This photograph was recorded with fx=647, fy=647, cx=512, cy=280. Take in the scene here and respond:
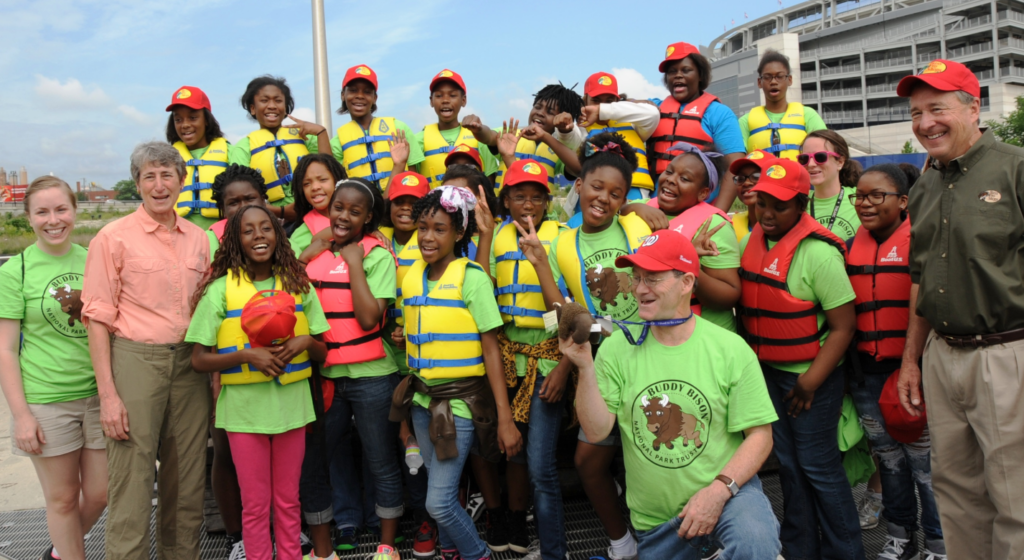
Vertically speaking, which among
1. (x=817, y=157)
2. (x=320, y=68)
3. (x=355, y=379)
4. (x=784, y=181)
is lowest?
(x=355, y=379)

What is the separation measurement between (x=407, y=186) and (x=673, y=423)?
2.52 meters

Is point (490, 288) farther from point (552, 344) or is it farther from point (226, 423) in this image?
point (226, 423)

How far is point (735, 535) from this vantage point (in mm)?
2766

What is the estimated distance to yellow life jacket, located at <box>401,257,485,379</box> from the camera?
3857 millimetres

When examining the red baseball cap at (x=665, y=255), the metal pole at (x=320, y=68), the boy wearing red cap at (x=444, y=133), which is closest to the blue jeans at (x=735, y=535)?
the red baseball cap at (x=665, y=255)

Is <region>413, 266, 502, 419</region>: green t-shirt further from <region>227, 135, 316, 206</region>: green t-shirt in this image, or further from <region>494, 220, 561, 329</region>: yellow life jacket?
<region>227, 135, 316, 206</region>: green t-shirt

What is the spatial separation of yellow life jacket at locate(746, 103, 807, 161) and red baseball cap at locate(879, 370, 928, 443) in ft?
10.1

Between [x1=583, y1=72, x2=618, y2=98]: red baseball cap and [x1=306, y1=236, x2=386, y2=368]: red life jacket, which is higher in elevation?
[x1=583, y1=72, x2=618, y2=98]: red baseball cap

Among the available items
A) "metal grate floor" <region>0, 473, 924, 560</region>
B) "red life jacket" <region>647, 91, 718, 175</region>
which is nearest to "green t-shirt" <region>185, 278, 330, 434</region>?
"metal grate floor" <region>0, 473, 924, 560</region>

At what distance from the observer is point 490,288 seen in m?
3.93

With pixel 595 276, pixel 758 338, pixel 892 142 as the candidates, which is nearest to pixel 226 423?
pixel 595 276

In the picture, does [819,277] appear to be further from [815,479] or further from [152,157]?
[152,157]

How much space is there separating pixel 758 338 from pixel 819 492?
3.02 ft

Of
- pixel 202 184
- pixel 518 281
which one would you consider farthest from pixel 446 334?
pixel 202 184
